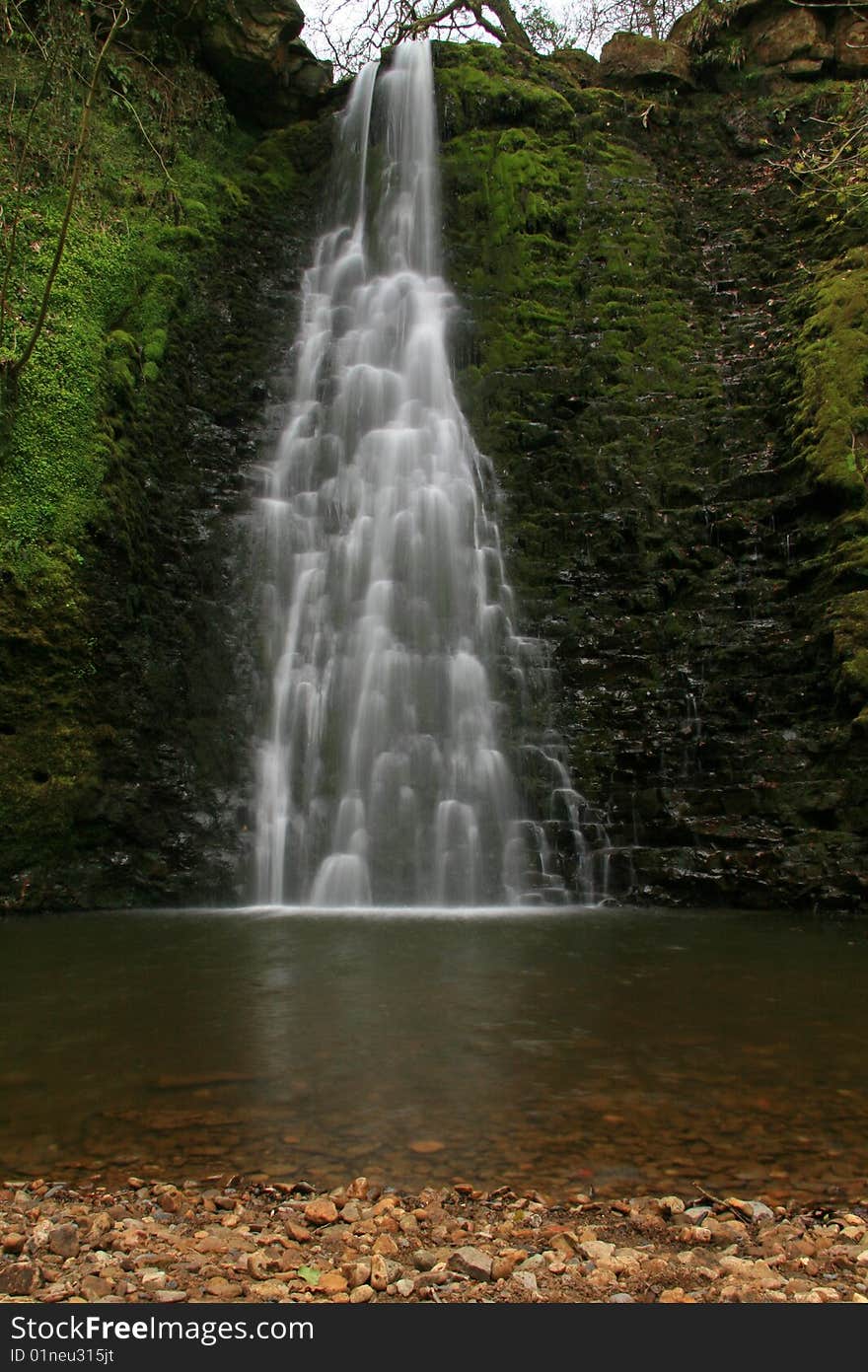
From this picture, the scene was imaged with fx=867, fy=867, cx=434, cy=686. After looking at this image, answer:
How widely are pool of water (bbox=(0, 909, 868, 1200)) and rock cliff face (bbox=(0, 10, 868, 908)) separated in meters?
2.33

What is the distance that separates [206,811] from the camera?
9.33 metres

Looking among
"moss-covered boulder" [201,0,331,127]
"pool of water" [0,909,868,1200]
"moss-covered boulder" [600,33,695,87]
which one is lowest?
"pool of water" [0,909,868,1200]

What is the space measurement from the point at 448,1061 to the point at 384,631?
279 inches

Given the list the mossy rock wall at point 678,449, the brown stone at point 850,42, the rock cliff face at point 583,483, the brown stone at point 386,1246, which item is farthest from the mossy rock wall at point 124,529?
the brown stone at point 850,42

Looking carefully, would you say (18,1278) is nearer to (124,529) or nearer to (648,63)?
(124,529)

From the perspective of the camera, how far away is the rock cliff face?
892 centimetres

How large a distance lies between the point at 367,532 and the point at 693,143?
1159cm

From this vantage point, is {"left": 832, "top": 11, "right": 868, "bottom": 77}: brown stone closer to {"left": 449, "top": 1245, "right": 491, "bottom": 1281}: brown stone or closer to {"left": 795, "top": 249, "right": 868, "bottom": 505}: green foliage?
{"left": 795, "top": 249, "right": 868, "bottom": 505}: green foliage

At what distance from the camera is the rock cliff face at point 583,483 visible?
8.92 meters

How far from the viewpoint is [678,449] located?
11.6 meters

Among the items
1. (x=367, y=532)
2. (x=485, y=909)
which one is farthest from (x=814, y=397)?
(x=485, y=909)

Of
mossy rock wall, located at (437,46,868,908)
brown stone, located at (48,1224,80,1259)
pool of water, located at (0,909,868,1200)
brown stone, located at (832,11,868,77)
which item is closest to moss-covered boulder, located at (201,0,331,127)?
mossy rock wall, located at (437,46,868,908)

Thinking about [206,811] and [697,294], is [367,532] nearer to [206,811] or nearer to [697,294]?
[206,811]

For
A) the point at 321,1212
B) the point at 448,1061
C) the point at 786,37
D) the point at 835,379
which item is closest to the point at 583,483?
the point at 835,379
